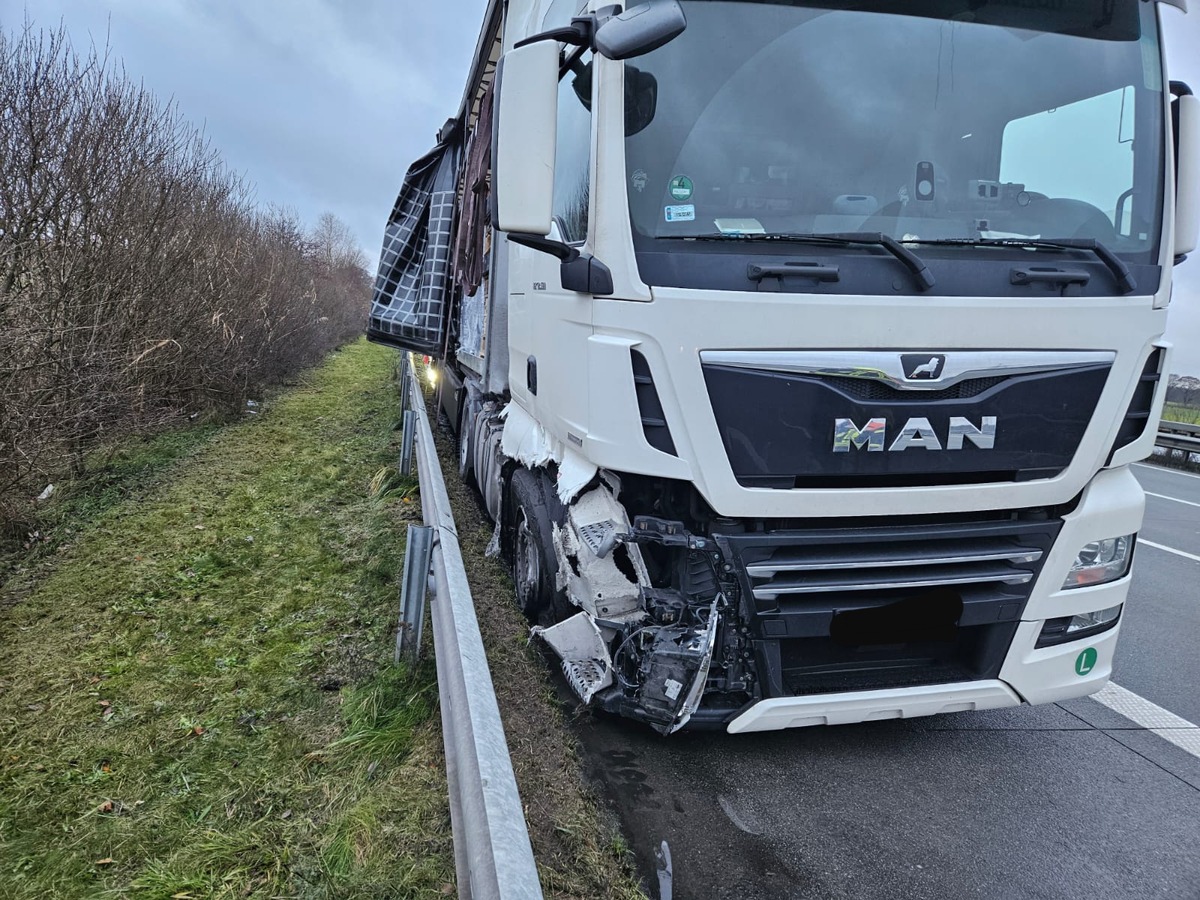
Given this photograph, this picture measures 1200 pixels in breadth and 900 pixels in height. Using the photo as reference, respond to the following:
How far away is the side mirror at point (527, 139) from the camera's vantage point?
275cm

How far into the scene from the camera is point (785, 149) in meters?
2.78

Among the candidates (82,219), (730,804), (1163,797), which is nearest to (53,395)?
(82,219)

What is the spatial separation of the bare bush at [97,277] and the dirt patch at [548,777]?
3680 millimetres

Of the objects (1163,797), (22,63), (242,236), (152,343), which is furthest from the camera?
(242,236)

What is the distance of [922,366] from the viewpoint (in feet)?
8.65

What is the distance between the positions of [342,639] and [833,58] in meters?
3.42

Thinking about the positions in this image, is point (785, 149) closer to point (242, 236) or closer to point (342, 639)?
point (342, 639)

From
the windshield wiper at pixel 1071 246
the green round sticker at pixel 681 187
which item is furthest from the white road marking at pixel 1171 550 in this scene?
the green round sticker at pixel 681 187

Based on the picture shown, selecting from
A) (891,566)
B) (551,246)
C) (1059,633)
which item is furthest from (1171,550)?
(551,246)

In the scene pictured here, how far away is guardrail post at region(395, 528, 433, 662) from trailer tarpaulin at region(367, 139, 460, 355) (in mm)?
4813

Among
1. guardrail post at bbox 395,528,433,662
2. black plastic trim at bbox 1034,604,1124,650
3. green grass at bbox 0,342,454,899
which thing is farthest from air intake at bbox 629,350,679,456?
black plastic trim at bbox 1034,604,1124,650

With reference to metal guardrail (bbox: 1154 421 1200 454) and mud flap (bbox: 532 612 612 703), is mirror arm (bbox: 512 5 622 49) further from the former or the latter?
metal guardrail (bbox: 1154 421 1200 454)

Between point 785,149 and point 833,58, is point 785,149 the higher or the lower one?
the lower one

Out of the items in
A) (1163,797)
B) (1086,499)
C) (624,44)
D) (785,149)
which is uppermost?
(624,44)
